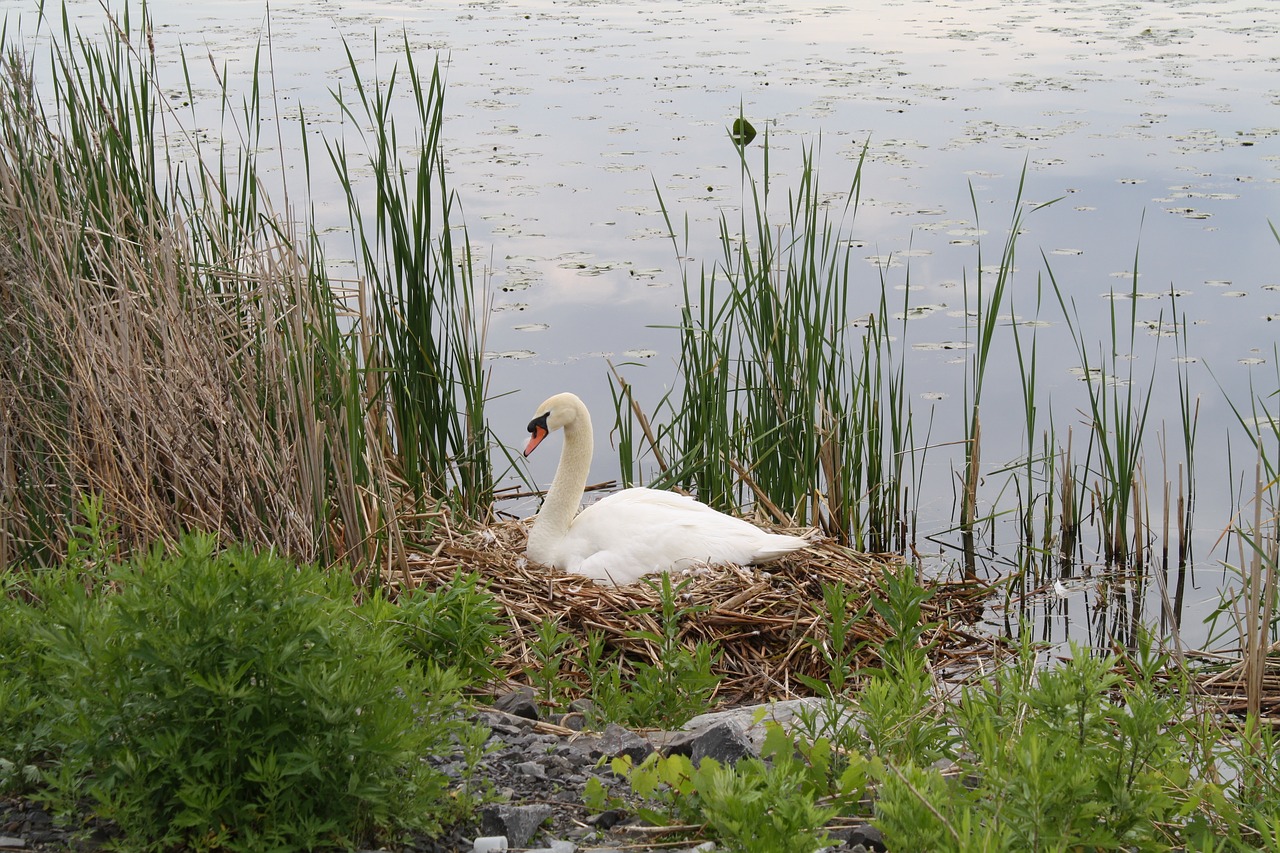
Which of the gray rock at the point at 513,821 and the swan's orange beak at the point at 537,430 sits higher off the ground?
the swan's orange beak at the point at 537,430

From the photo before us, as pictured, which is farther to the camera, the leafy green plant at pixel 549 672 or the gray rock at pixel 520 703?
the leafy green plant at pixel 549 672

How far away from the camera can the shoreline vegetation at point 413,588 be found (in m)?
2.51

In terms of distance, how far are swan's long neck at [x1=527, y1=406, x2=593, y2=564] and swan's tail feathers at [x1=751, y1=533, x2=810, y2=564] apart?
89 cm

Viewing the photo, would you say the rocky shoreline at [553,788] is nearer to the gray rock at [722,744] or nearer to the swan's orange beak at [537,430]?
the gray rock at [722,744]

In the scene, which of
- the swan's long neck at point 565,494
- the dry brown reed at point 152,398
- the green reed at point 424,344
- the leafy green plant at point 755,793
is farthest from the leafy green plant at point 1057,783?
the green reed at point 424,344

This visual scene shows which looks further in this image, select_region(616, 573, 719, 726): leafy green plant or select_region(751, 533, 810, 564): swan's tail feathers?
select_region(751, 533, 810, 564): swan's tail feathers

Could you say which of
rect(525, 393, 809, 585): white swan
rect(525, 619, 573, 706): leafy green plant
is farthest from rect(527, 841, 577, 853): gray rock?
rect(525, 393, 809, 585): white swan

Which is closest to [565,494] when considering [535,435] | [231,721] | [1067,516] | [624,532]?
[535,435]

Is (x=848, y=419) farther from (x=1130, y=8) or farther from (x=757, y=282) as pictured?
(x=1130, y=8)

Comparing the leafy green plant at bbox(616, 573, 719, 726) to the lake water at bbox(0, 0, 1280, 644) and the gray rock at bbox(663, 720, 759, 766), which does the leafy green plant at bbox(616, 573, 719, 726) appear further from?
the lake water at bbox(0, 0, 1280, 644)

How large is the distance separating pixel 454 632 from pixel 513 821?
47.6 inches

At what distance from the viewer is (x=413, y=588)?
4.69 meters

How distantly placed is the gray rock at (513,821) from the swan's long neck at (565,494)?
2.53m

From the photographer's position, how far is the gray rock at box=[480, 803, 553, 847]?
2.73 meters
